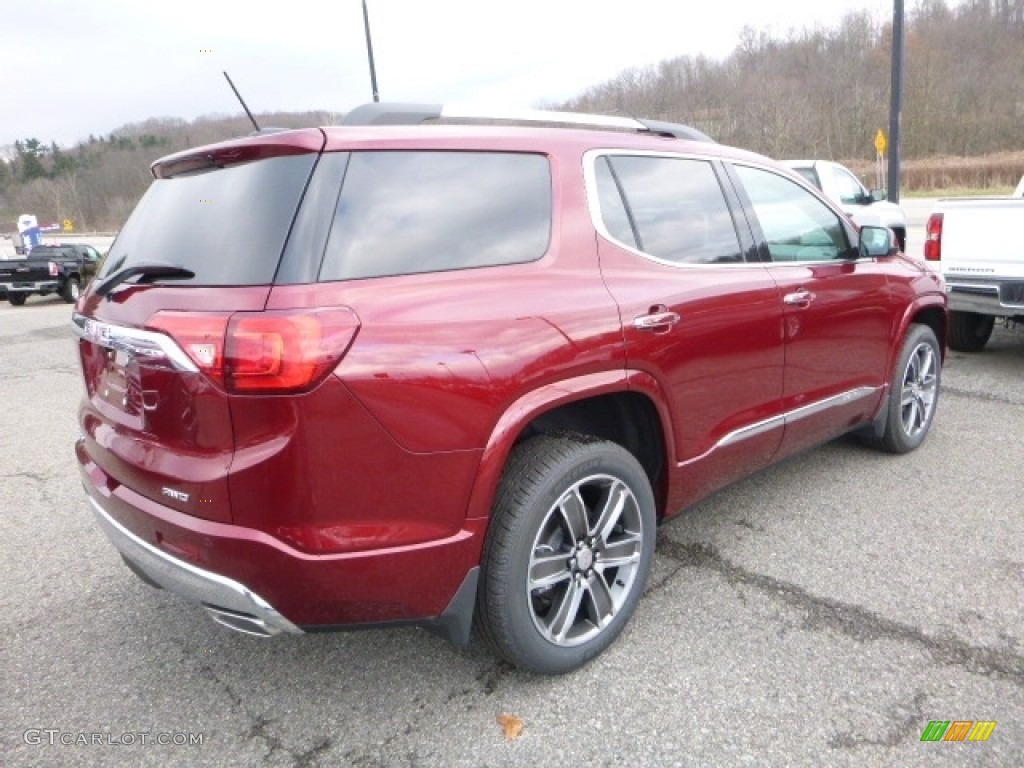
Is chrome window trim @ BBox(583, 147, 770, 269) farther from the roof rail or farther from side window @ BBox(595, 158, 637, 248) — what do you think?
the roof rail

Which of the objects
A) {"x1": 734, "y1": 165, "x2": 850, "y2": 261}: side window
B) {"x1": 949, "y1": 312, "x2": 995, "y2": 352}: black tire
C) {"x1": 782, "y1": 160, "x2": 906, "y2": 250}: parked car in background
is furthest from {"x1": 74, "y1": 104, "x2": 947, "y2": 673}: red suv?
{"x1": 782, "y1": 160, "x2": 906, "y2": 250}: parked car in background

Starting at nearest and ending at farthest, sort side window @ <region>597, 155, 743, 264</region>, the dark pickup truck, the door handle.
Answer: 1. side window @ <region>597, 155, 743, 264</region>
2. the door handle
3. the dark pickup truck

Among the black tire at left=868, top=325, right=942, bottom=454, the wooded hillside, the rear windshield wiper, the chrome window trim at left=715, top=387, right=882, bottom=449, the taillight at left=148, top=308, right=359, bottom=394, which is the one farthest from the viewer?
the wooded hillside

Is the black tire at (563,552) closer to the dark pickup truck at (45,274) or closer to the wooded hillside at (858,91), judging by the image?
the dark pickup truck at (45,274)

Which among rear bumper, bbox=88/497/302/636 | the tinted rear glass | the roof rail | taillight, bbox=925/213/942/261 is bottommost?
rear bumper, bbox=88/497/302/636

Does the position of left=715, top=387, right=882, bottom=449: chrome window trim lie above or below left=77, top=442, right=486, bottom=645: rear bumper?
below

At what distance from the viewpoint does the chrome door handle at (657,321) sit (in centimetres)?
257

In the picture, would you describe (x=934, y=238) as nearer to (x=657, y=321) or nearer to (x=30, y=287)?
(x=657, y=321)

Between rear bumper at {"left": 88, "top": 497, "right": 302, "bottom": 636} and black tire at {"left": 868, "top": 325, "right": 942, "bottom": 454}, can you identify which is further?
black tire at {"left": 868, "top": 325, "right": 942, "bottom": 454}

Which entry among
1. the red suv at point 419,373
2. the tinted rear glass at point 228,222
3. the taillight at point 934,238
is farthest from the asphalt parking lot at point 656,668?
the taillight at point 934,238

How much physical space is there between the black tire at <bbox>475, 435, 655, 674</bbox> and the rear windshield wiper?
44.0 inches

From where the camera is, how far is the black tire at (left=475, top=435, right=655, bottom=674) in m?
2.27

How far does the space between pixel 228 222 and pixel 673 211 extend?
167 cm

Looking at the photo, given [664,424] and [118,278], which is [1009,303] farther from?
[118,278]
